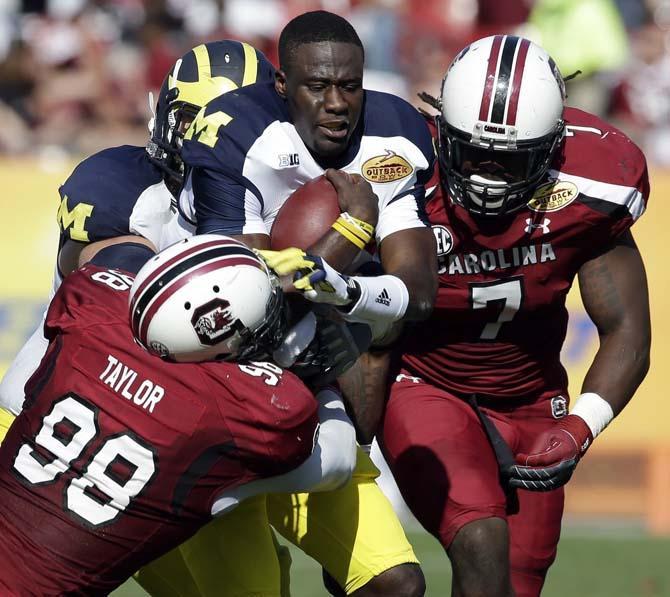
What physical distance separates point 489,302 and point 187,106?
1261 millimetres

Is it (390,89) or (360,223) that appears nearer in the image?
(360,223)

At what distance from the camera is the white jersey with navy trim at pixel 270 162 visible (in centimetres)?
418

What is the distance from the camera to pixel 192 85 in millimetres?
4734

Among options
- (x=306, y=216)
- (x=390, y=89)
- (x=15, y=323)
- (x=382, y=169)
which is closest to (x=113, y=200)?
(x=306, y=216)

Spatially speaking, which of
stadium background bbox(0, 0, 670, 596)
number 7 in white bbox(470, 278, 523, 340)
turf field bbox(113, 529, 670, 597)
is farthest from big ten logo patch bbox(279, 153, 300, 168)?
stadium background bbox(0, 0, 670, 596)

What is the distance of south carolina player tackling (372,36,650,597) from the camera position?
4414 mm

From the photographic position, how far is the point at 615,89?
33.4 ft

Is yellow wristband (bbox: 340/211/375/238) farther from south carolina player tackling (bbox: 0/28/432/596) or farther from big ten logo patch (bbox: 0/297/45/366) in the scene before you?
big ten logo patch (bbox: 0/297/45/366)

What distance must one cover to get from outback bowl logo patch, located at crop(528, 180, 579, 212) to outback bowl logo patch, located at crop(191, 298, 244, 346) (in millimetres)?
1454

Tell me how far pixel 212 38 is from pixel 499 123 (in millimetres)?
6264

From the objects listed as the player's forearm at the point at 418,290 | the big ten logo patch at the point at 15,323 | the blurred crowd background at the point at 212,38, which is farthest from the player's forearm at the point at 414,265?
the blurred crowd background at the point at 212,38

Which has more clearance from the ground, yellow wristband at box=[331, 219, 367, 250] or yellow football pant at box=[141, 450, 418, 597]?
yellow wristband at box=[331, 219, 367, 250]

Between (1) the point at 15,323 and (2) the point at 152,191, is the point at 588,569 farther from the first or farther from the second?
(1) the point at 15,323

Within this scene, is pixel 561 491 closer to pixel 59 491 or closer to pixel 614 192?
pixel 614 192
